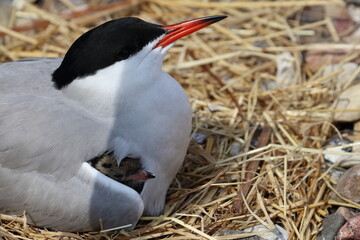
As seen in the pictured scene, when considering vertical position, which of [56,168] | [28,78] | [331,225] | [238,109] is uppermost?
[28,78]

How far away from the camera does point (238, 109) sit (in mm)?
4375

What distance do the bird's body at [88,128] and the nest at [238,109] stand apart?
0.16m

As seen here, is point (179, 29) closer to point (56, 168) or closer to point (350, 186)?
point (56, 168)

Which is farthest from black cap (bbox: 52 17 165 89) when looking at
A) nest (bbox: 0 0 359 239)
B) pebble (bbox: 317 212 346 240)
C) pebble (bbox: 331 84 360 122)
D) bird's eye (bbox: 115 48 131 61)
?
pebble (bbox: 331 84 360 122)

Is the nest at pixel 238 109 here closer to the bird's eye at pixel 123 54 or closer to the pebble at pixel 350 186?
the pebble at pixel 350 186

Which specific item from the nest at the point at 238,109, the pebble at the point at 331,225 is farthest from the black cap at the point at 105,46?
the pebble at the point at 331,225

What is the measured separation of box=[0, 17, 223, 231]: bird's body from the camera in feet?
10.2

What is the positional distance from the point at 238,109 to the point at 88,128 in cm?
149

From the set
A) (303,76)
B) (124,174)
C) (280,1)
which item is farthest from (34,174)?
(280,1)

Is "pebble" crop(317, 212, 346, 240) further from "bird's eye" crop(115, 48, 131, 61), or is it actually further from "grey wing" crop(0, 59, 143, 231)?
"bird's eye" crop(115, 48, 131, 61)

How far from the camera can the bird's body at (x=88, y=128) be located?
10.2ft

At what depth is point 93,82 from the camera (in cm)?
315

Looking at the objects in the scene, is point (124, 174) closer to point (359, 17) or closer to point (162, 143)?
point (162, 143)

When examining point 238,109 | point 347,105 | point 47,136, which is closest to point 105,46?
point 47,136
